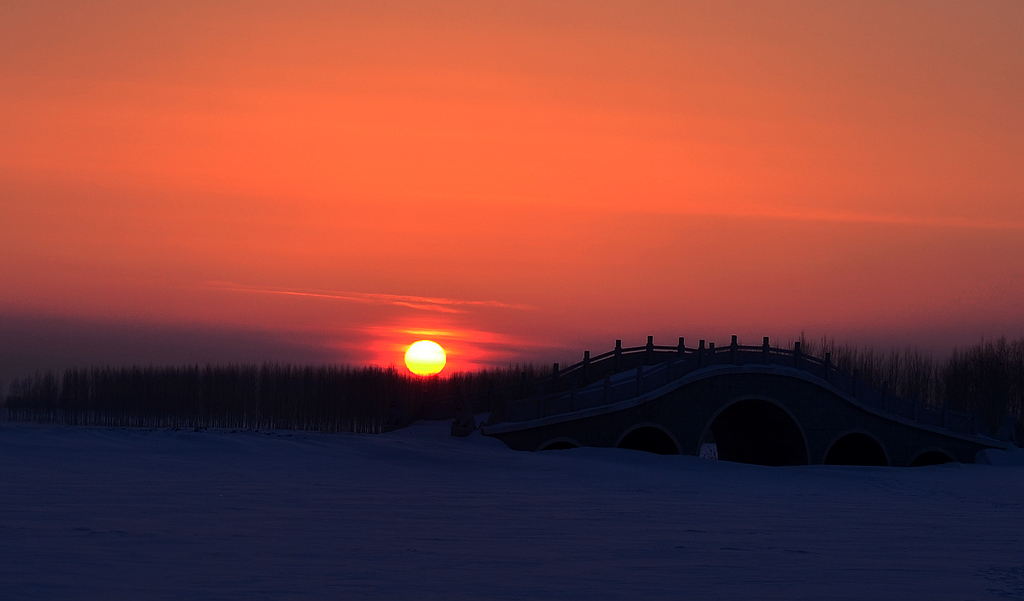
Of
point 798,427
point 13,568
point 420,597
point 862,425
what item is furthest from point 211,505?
point 862,425

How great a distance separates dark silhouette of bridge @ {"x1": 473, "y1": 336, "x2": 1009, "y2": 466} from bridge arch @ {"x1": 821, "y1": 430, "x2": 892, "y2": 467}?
0.05m

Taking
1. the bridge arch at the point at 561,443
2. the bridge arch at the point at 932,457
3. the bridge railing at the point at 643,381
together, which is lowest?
the bridge arch at the point at 932,457

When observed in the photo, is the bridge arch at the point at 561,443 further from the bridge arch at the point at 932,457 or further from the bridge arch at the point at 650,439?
the bridge arch at the point at 932,457

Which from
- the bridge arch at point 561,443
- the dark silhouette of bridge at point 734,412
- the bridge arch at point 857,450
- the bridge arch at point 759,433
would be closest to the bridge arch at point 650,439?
the dark silhouette of bridge at point 734,412

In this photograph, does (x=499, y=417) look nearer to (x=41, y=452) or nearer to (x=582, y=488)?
(x=582, y=488)

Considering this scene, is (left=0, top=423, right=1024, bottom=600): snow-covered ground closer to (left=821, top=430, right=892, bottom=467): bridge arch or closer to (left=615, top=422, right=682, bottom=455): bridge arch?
(left=615, top=422, right=682, bottom=455): bridge arch

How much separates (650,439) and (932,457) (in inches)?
440

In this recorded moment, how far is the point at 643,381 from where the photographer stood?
32406 mm

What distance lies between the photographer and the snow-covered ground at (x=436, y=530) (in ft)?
29.2

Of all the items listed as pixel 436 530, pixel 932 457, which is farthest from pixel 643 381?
pixel 436 530

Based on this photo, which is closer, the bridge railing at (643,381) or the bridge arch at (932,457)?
the bridge railing at (643,381)

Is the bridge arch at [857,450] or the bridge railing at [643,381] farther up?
the bridge railing at [643,381]

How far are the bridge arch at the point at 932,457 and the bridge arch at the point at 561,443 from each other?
14.6 metres

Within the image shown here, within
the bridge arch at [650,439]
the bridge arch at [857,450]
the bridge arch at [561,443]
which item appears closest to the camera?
the bridge arch at [561,443]
